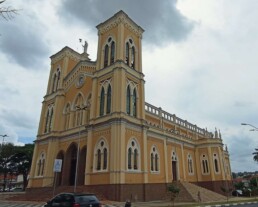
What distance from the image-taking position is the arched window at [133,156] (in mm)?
26430

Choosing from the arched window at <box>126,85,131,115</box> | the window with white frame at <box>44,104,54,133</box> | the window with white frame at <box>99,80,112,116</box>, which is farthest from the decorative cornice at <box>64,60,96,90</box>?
the arched window at <box>126,85,131,115</box>

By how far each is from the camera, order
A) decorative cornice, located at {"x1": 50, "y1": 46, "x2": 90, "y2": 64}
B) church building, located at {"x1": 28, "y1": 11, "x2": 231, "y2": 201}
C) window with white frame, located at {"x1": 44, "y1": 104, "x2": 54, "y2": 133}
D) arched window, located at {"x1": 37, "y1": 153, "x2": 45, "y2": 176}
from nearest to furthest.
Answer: church building, located at {"x1": 28, "y1": 11, "x2": 231, "y2": 201}
arched window, located at {"x1": 37, "y1": 153, "x2": 45, "y2": 176}
window with white frame, located at {"x1": 44, "y1": 104, "x2": 54, "y2": 133}
decorative cornice, located at {"x1": 50, "y1": 46, "x2": 90, "y2": 64}

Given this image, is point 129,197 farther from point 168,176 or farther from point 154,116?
point 154,116

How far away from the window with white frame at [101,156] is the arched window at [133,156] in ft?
8.18

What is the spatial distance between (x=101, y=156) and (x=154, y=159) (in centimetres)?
801

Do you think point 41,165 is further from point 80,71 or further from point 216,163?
point 216,163

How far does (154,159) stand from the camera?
1236 inches

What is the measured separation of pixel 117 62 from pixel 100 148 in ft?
34.5

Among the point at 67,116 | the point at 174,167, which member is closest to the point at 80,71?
the point at 67,116

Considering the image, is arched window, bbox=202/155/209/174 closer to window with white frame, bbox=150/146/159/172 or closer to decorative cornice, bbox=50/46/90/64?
→ window with white frame, bbox=150/146/159/172

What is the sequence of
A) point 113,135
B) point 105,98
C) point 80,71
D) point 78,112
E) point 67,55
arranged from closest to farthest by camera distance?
point 113,135
point 105,98
point 78,112
point 80,71
point 67,55

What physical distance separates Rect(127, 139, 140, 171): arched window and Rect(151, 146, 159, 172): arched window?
13.6 feet

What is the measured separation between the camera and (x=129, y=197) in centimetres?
2462

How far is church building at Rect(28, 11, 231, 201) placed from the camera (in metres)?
26.2
